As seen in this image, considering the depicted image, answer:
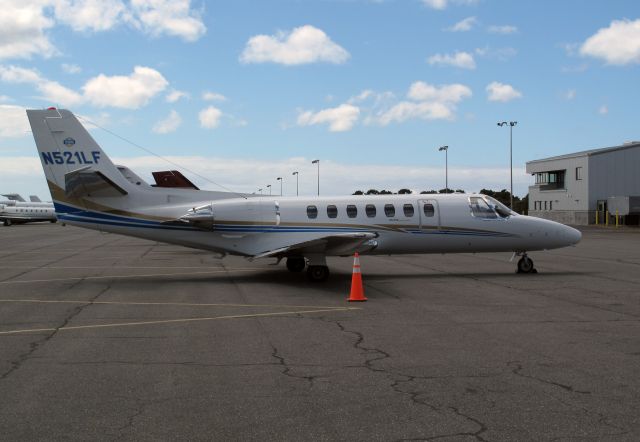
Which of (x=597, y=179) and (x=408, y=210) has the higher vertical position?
(x=597, y=179)

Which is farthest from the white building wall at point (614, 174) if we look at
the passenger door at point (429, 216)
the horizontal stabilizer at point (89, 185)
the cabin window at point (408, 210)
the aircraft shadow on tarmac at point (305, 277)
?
the horizontal stabilizer at point (89, 185)

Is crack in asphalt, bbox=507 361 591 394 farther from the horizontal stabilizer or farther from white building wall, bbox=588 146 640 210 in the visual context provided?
white building wall, bbox=588 146 640 210

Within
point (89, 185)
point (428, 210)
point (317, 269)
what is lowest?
point (317, 269)

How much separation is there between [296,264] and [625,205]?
59.3m

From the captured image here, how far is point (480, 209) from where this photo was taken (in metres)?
20.6

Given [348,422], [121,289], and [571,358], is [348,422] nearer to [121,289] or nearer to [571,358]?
[571,358]

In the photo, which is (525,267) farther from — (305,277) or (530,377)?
(530,377)

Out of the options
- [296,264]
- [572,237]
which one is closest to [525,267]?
[572,237]

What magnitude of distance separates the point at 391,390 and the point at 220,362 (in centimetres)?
257

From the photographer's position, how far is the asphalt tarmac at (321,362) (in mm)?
5973

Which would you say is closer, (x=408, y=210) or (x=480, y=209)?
(x=408, y=210)

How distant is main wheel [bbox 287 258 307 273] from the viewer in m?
21.2

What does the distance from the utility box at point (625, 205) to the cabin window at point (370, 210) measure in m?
58.3

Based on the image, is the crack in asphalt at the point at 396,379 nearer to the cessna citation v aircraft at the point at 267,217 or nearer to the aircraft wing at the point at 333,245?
the aircraft wing at the point at 333,245
